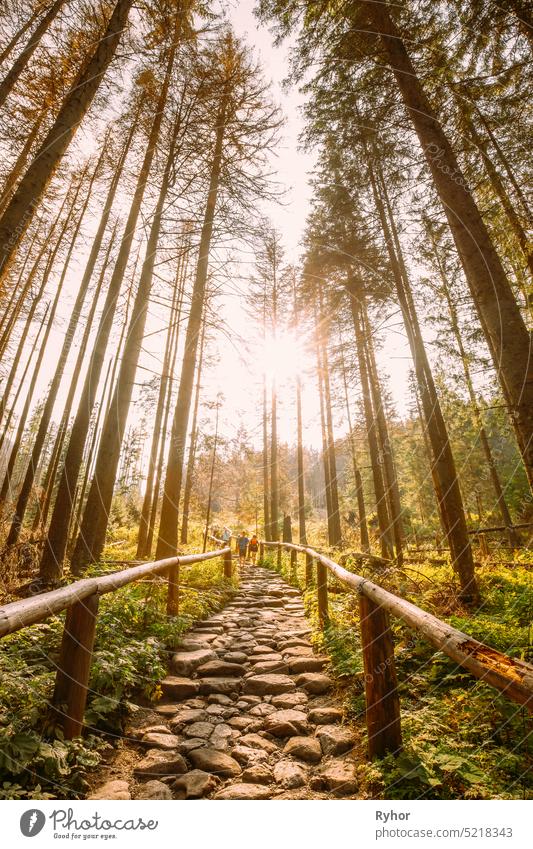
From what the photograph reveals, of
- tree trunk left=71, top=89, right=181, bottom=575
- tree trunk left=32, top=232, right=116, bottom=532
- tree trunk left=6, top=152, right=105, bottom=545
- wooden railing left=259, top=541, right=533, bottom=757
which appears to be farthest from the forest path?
tree trunk left=32, top=232, right=116, bottom=532

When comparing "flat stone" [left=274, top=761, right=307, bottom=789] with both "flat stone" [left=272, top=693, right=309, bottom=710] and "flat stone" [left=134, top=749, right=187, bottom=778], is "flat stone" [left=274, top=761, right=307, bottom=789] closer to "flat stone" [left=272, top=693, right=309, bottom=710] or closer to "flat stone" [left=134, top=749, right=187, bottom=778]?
"flat stone" [left=134, top=749, right=187, bottom=778]

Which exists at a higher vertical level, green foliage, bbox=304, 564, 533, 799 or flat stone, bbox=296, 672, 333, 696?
green foliage, bbox=304, 564, 533, 799

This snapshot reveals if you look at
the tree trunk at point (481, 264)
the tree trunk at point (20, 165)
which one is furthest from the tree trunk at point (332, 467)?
the tree trunk at point (20, 165)

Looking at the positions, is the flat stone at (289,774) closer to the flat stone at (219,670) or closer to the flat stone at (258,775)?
the flat stone at (258,775)

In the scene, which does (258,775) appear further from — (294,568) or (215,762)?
(294,568)

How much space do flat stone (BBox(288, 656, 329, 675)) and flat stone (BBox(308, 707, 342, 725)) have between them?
93cm

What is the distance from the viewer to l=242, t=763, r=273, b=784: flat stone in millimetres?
2320

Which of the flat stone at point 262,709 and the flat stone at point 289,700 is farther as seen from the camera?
the flat stone at point 289,700

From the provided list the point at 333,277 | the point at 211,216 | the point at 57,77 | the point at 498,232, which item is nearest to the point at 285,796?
the point at 498,232

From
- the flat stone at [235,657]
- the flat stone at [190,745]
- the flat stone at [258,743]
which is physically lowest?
the flat stone at [258,743]

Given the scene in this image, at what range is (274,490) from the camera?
1986 cm

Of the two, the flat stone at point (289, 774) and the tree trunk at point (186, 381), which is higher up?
the tree trunk at point (186, 381)

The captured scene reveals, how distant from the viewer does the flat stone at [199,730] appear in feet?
9.38

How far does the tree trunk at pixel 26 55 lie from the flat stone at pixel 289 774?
10395 millimetres
